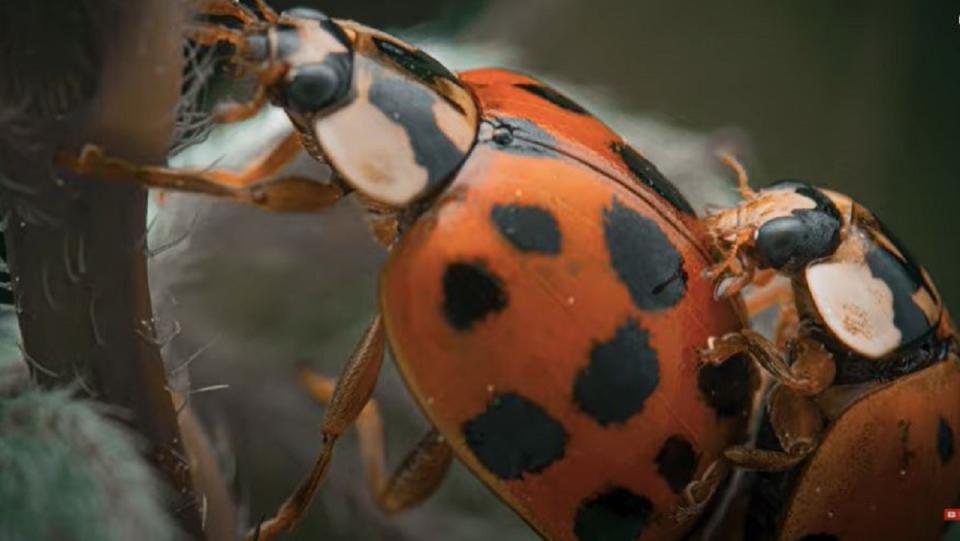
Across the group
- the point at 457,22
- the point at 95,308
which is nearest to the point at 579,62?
the point at 457,22

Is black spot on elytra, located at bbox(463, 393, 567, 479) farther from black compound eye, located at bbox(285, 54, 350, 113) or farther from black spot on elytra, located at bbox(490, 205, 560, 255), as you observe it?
black compound eye, located at bbox(285, 54, 350, 113)

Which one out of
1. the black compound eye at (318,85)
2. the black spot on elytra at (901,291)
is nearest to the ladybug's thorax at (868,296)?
the black spot on elytra at (901,291)

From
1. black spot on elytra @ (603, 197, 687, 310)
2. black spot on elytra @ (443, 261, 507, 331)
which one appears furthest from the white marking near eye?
black spot on elytra @ (443, 261, 507, 331)

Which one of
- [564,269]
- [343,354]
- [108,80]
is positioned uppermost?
[108,80]

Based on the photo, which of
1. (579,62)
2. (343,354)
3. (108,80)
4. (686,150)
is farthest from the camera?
(579,62)

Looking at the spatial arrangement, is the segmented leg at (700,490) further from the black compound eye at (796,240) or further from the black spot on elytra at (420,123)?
the black spot on elytra at (420,123)

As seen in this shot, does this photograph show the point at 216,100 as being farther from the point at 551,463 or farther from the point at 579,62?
the point at 579,62
